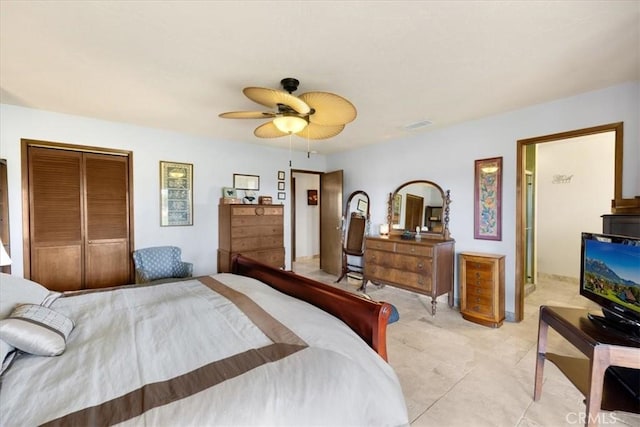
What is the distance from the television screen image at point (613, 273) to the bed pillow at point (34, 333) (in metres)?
2.90

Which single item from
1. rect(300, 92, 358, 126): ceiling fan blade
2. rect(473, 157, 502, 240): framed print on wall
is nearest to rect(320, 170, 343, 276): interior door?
rect(473, 157, 502, 240): framed print on wall

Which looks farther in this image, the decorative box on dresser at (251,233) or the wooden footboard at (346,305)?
the decorative box on dresser at (251,233)

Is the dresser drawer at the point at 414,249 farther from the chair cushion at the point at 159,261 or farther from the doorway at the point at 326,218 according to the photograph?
the chair cushion at the point at 159,261

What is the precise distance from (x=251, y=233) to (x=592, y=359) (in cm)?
377

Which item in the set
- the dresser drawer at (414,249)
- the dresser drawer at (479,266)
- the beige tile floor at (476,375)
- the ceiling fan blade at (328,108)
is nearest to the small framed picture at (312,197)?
the dresser drawer at (414,249)

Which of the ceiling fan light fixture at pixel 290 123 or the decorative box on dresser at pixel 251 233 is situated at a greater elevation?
the ceiling fan light fixture at pixel 290 123

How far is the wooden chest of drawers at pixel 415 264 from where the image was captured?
11.5ft

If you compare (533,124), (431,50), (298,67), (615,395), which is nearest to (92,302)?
(298,67)

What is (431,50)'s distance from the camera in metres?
1.96

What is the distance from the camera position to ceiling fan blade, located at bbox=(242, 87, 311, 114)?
6.06ft

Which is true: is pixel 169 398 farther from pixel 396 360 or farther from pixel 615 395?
pixel 615 395

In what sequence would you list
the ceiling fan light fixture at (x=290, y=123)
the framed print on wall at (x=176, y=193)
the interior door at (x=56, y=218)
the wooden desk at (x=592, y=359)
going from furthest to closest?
the framed print on wall at (x=176, y=193), the interior door at (x=56, y=218), the ceiling fan light fixture at (x=290, y=123), the wooden desk at (x=592, y=359)
